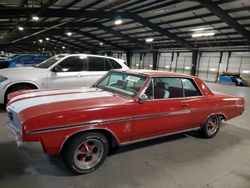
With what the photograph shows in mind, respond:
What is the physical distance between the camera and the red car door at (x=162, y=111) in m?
2.99

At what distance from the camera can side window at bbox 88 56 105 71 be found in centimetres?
591

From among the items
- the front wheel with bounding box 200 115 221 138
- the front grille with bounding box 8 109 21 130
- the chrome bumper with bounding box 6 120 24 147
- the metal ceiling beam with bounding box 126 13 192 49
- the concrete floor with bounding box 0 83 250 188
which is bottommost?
the concrete floor with bounding box 0 83 250 188

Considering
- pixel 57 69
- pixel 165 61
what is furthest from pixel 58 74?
pixel 165 61

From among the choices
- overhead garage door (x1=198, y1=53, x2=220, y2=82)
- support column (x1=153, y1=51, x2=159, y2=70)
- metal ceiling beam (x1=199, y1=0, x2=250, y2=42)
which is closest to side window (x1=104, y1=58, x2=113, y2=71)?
metal ceiling beam (x1=199, y1=0, x2=250, y2=42)

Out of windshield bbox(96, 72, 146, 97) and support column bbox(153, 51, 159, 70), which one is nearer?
windshield bbox(96, 72, 146, 97)

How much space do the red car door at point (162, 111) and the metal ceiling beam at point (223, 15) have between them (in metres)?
8.92

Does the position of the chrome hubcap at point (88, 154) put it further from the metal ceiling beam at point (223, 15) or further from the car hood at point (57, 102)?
the metal ceiling beam at point (223, 15)

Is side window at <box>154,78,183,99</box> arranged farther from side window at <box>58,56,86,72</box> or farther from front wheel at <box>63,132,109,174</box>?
side window at <box>58,56,86,72</box>

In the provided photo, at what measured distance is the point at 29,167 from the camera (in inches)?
106

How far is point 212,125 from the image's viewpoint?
13.8 ft

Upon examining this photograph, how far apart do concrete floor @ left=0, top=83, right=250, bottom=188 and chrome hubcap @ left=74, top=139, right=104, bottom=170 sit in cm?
14

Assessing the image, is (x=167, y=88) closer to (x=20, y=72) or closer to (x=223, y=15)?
(x=20, y=72)

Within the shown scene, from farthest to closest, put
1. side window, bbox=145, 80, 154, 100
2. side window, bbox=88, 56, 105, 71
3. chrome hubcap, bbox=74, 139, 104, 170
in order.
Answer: side window, bbox=88, 56, 105, 71 < side window, bbox=145, 80, 154, 100 < chrome hubcap, bbox=74, 139, 104, 170

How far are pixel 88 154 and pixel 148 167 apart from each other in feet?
2.97
